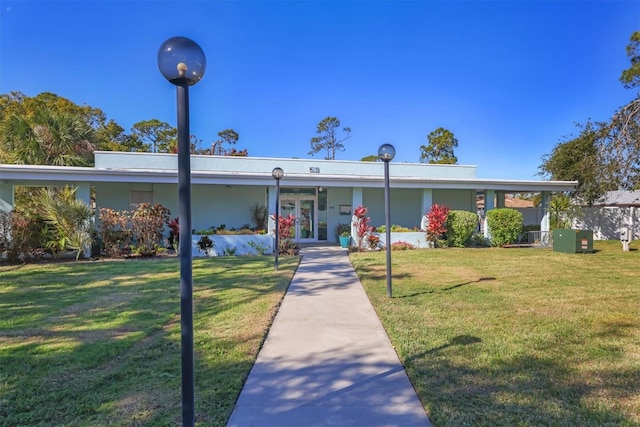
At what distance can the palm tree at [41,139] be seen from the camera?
15.8m

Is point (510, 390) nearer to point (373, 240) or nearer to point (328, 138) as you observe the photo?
point (373, 240)

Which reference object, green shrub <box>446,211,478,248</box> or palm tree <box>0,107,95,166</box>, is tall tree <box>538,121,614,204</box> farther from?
palm tree <box>0,107,95,166</box>

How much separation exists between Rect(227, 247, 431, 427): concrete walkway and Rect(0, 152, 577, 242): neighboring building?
8.89 meters

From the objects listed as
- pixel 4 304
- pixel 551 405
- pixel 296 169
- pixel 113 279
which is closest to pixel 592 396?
pixel 551 405

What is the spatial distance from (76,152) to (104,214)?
27.4 feet

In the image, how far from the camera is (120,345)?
13.6ft

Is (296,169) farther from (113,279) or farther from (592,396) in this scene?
(592,396)

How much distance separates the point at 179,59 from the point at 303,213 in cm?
1470

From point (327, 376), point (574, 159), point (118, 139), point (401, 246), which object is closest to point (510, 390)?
point (327, 376)

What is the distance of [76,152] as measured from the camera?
57.7ft

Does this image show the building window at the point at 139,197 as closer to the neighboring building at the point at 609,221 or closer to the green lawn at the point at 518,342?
the green lawn at the point at 518,342

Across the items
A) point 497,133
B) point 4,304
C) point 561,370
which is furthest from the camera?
point 497,133

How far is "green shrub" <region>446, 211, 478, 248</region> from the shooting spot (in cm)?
1455

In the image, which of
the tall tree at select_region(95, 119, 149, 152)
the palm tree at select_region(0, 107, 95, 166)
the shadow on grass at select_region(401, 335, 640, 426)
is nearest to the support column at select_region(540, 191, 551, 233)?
the shadow on grass at select_region(401, 335, 640, 426)
